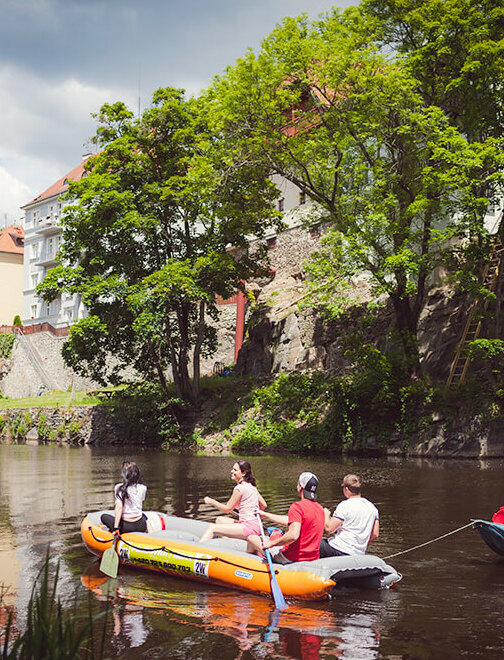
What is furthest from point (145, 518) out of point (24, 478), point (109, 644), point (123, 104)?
point (123, 104)

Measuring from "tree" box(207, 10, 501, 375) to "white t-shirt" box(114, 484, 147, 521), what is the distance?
50.8 ft

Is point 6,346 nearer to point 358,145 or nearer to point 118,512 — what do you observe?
point 358,145

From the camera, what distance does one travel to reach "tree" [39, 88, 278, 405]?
3195 centimetres

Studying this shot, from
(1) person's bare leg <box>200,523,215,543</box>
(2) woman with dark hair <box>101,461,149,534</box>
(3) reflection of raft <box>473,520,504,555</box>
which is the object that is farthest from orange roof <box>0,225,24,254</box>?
(3) reflection of raft <box>473,520,504,555</box>

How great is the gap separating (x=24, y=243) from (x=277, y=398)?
45.2m

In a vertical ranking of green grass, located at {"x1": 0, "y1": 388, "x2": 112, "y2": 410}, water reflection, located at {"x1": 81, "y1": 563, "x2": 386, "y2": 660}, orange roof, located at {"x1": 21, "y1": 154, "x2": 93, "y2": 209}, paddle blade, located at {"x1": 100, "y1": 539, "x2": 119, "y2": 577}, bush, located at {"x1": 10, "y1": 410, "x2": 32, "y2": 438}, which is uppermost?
orange roof, located at {"x1": 21, "y1": 154, "x2": 93, "y2": 209}

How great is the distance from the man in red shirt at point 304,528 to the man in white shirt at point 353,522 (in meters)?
0.25

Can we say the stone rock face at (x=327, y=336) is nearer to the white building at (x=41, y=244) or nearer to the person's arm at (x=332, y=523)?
the person's arm at (x=332, y=523)

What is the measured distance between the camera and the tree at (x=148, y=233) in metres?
32.0

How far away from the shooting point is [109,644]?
678 centimetres

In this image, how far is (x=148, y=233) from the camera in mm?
32938

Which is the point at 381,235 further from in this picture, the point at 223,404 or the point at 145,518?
the point at 145,518

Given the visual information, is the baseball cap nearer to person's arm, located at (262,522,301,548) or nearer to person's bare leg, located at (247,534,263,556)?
person's arm, located at (262,522,301,548)

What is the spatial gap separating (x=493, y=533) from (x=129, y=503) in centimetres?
481
